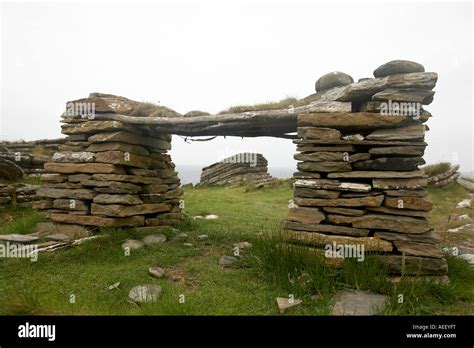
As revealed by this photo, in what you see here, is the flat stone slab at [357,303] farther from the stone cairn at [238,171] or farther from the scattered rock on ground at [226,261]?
the stone cairn at [238,171]

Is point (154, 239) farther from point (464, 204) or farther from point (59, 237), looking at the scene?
point (464, 204)

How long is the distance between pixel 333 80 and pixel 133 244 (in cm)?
460

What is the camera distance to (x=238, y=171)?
771 inches

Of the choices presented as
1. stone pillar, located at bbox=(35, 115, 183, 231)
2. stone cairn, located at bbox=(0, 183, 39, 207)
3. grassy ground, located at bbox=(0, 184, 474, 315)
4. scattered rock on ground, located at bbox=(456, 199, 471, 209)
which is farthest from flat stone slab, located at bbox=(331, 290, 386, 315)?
scattered rock on ground, located at bbox=(456, 199, 471, 209)

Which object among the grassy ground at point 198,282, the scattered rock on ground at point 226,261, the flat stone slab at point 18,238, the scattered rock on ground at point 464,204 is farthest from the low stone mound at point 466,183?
the flat stone slab at point 18,238

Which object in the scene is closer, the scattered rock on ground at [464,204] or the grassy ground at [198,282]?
the grassy ground at [198,282]

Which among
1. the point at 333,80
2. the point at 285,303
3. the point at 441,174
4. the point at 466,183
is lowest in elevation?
the point at 285,303

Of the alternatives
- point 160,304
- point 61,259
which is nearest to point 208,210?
point 61,259

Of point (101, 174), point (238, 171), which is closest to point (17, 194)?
point (101, 174)

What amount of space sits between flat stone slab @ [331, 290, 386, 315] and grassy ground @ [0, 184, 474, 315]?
0.37 ft

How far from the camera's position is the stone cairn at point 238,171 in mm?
19078

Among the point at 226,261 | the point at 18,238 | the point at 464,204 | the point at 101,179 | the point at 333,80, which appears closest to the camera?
the point at 226,261

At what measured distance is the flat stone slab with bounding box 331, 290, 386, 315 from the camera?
3553 millimetres

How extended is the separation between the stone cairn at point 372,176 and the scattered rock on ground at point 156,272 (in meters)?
1.95
